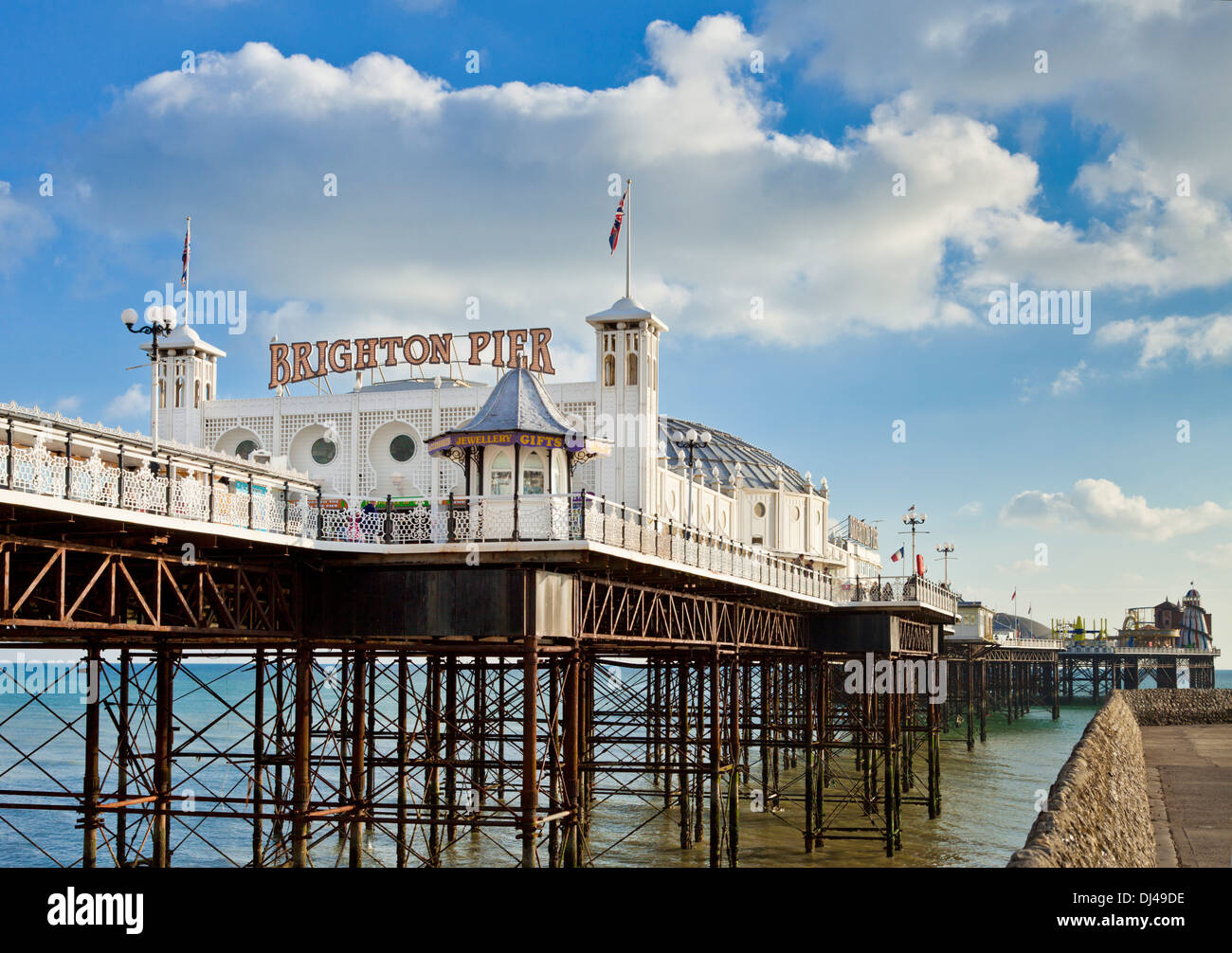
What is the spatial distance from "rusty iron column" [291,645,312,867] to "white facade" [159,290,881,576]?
69.7 feet

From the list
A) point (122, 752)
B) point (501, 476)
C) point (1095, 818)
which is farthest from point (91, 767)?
point (1095, 818)

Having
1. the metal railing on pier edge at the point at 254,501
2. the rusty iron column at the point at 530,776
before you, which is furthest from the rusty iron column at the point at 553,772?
the metal railing on pier edge at the point at 254,501

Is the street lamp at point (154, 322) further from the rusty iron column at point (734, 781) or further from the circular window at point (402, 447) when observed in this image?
the circular window at point (402, 447)

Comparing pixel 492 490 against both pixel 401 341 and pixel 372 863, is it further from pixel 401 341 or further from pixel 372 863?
pixel 401 341

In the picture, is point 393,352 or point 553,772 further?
point 393,352

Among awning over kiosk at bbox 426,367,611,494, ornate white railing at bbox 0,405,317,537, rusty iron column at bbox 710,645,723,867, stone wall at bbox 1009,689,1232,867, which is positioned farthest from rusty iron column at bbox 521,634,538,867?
rusty iron column at bbox 710,645,723,867

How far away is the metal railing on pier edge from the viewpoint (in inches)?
717

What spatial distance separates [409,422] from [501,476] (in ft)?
78.7

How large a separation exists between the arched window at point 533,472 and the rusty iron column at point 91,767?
1022cm

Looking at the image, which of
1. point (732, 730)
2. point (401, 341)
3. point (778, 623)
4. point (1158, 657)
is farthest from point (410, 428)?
point (1158, 657)

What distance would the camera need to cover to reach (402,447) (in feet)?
169

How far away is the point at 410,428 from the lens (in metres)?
51.3

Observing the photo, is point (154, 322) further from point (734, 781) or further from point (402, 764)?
point (734, 781)
